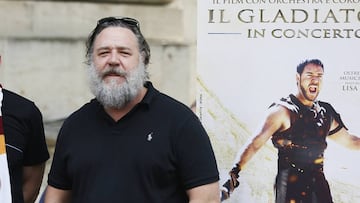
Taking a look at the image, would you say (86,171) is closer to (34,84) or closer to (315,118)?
(315,118)

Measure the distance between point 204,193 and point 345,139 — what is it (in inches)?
24.8

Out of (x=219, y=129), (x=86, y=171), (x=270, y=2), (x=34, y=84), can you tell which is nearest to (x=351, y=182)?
(x=219, y=129)

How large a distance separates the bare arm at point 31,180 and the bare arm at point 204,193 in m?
0.92

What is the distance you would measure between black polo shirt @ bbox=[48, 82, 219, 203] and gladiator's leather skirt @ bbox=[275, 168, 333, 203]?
0.36 m

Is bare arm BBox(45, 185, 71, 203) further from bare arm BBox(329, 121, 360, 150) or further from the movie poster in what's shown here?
bare arm BBox(329, 121, 360, 150)

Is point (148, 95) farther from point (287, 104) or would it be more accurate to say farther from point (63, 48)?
point (63, 48)

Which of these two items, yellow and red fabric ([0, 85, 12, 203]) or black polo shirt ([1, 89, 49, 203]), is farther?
black polo shirt ([1, 89, 49, 203])

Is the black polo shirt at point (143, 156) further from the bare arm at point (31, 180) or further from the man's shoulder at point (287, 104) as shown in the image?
the bare arm at point (31, 180)

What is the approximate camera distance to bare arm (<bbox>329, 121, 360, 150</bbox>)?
3.21m

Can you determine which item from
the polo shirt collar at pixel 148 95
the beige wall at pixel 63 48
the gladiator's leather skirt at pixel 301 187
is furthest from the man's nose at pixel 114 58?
the beige wall at pixel 63 48

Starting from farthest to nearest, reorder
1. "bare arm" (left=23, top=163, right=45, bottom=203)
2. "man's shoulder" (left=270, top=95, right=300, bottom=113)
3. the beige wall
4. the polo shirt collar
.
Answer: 1. the beige wall
2. "bare arm" (left=23, top=163, right=45, bottom=203)
3. "man's shoulder" (left=270, top=95, right=300, bottom=113)
4. the polo shirt collar

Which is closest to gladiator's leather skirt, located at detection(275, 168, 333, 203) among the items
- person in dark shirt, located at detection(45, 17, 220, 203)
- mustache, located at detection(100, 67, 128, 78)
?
person in dark shirt, located at detection(45, 17, 220, 203)

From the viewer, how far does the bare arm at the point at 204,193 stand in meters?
3.04

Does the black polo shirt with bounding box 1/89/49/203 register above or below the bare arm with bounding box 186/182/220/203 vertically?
above
